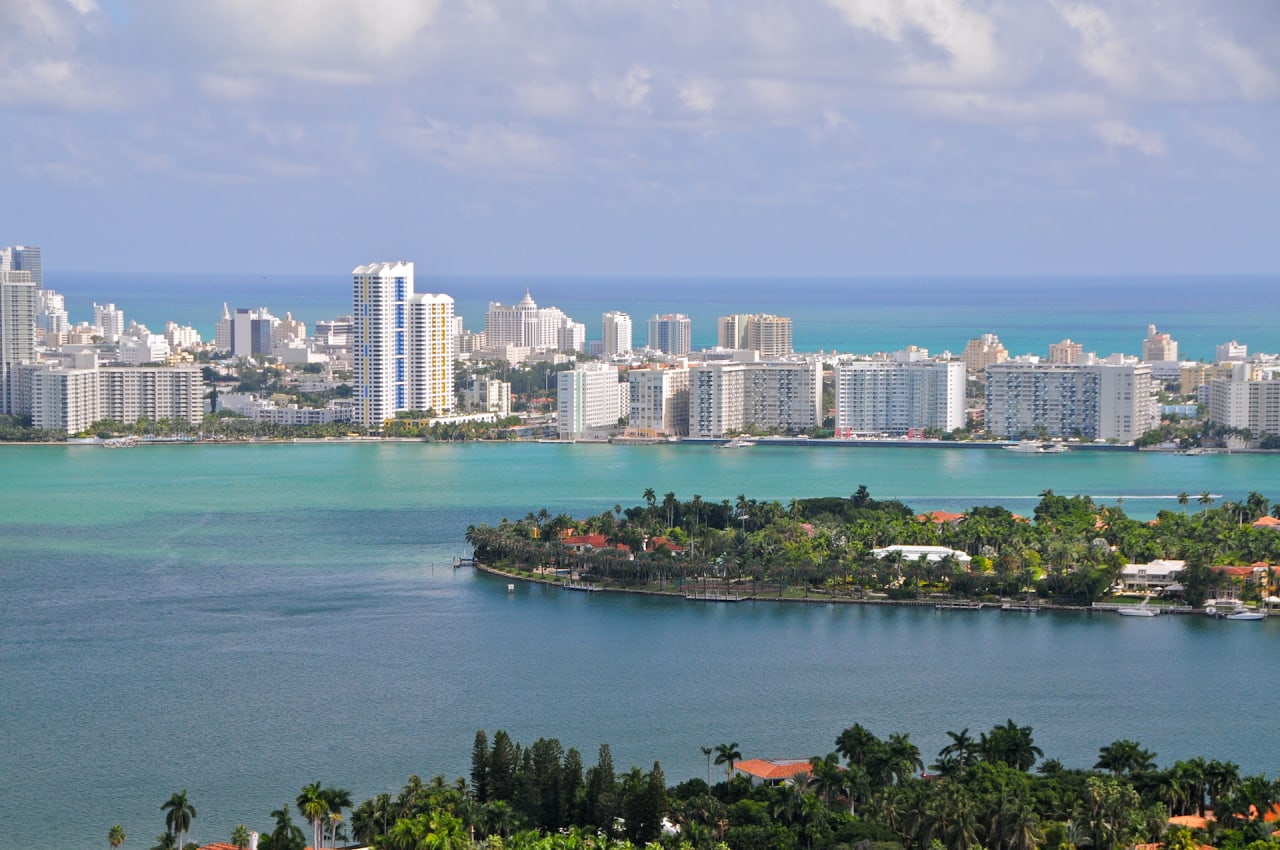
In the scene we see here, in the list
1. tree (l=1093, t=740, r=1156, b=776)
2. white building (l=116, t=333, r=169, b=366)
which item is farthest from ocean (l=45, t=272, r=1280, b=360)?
tree (l=1093, t=740, r=1156, b=776)

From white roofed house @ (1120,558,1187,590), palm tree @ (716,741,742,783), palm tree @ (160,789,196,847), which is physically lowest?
palm tree @ (160,789,196,847)

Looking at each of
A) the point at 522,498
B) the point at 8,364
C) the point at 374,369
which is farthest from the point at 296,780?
the point at 8,364

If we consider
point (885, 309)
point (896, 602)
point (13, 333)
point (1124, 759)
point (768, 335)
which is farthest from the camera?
point (885, 309)

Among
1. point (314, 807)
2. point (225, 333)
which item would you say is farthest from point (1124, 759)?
point (225, 333)

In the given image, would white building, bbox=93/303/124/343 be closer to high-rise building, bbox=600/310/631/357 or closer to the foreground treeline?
high-rise building, bbox=600/310/631/357

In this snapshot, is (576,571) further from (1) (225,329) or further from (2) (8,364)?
(1) (225,329)

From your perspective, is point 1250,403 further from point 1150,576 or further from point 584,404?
point 1150,576
